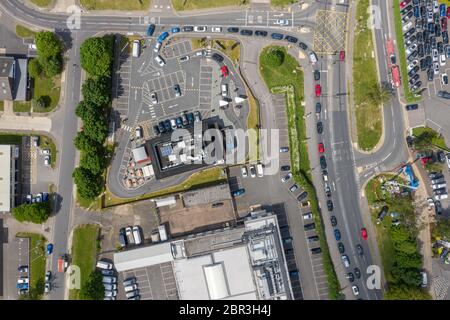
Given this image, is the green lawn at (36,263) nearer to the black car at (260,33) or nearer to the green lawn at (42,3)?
the green lawn at (42,3)

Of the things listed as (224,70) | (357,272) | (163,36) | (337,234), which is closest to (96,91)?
(163,36)

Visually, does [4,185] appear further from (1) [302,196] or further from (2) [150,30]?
(1) [302,196]

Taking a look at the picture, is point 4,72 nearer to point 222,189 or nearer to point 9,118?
point 9,118

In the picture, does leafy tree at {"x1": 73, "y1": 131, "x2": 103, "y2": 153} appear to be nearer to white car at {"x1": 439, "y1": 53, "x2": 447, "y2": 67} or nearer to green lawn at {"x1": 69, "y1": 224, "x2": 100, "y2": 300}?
green lawn at {"x1": 69, "y1": 224, "x2": 100, "y2": 300}

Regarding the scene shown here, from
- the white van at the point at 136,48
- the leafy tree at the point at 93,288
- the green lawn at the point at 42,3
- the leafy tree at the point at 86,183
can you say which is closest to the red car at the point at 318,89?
the white van at the point at 136,48

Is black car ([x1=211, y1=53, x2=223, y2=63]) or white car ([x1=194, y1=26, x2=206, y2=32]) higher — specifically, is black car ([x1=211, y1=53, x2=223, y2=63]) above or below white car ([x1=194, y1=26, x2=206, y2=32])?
below

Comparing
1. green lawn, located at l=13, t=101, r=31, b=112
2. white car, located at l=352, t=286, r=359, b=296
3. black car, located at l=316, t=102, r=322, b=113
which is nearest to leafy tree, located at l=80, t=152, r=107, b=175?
green lawn, located at l=13, t=101, r=31, b=112
